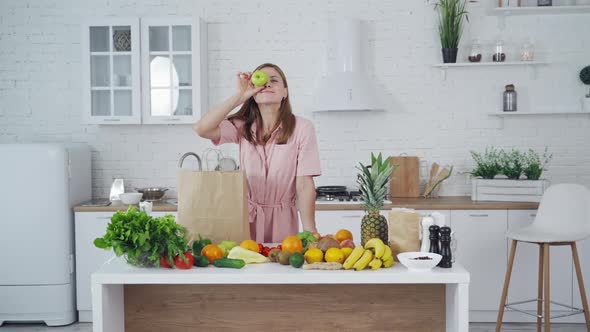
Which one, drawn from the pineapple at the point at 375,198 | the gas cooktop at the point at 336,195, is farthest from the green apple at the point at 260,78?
the gas cooktop at the point at 336,195

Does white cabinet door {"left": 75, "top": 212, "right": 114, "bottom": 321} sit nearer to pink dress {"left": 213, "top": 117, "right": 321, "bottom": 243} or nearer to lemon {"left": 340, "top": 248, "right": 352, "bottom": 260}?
pink dress {"left": 213, "top": 117, "right": 321, "bottom": 243}

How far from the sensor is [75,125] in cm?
553

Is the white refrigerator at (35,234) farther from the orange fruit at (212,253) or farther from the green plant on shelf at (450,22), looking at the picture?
the green plant on shelf at (450,22)

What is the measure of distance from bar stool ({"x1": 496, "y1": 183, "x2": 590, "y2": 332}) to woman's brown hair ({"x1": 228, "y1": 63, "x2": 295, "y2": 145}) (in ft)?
6.60

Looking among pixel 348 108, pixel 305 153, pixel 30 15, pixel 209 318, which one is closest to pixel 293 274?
pixel 209 318

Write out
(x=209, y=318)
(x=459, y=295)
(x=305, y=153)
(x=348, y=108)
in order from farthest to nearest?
(x=348, y=108) < (x=305, y=153) < (x=209, y=318) < (x=459, y=295)

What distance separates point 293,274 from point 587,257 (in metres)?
3.34

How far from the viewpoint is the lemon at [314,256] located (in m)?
2.35

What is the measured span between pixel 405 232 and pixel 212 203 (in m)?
0.76

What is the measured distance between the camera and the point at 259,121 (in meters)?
3.01

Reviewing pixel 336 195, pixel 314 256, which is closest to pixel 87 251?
pixel 336 195

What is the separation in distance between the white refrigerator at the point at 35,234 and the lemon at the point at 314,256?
9.90 feet

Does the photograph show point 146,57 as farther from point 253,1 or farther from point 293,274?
point 293,274

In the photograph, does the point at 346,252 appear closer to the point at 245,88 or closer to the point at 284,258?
the point at 284,258
